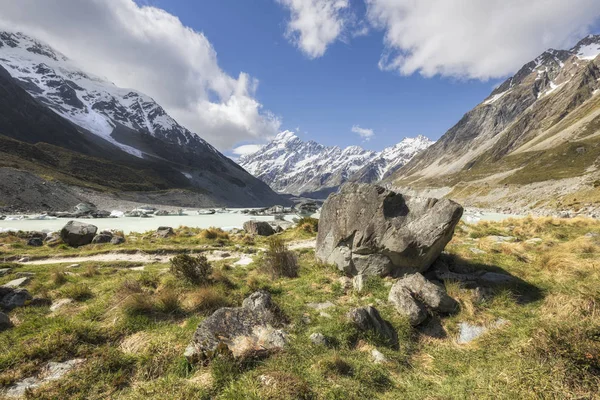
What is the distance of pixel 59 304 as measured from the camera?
8.77 m

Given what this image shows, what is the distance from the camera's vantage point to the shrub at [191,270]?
1036cm

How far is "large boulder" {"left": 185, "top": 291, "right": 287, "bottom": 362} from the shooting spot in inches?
221

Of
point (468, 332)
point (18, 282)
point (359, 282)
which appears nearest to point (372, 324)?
point (468, 332)

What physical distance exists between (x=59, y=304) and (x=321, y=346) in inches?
344

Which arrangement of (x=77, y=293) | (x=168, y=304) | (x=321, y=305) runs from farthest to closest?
(x=77, y=293) → (x=321, y=305) → (x=168, y=304)

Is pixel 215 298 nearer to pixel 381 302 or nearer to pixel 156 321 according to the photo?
pixel 156 321

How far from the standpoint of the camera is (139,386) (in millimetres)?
5027

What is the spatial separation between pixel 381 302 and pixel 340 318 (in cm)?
193

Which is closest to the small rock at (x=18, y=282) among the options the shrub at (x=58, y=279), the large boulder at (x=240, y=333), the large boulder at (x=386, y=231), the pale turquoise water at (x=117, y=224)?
the shrub at (x=58, y=279)

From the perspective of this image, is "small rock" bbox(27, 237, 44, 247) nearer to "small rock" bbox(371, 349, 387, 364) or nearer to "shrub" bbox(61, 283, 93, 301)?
Result: "shrub" bbox(61, 283, 93, 301)

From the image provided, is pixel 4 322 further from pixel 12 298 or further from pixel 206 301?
pixel 206 301

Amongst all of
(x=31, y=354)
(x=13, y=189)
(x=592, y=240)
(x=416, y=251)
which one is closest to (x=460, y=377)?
(x=416, y=251)

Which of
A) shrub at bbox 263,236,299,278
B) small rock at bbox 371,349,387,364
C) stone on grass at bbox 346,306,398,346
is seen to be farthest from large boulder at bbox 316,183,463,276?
small rock at bbox 371,349,387,364

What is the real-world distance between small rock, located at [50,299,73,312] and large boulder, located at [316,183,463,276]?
962cm
